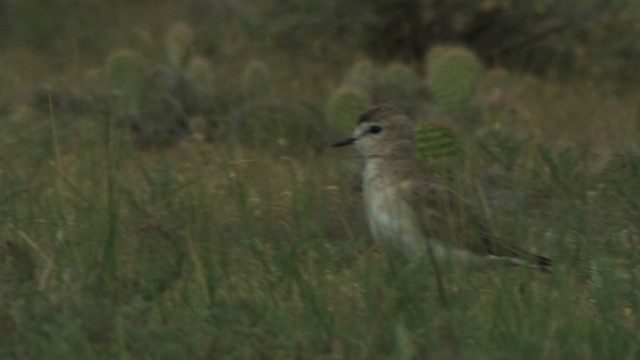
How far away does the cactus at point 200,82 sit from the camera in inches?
327

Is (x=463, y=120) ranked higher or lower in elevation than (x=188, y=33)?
lower

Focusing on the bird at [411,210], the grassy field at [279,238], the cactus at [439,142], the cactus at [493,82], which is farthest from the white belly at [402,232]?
the cactus at [493,82]

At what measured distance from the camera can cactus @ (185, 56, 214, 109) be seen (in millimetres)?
8312

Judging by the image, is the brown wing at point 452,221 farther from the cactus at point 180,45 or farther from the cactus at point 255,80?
the cactus at point 180,45

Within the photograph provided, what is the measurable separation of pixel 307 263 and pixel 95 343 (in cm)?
96

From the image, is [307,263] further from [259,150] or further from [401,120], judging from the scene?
[259,150]

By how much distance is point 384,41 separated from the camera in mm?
9711

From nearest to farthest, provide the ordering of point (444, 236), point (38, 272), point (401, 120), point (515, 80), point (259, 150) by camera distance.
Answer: point (38, 272) → point (444, 236) → point (401, 120) → point (259, 150) → point (515, 80)

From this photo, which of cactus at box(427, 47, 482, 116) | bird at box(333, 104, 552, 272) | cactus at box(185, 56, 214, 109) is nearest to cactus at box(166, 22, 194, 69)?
cactus at box(185, 56, 214, 109)

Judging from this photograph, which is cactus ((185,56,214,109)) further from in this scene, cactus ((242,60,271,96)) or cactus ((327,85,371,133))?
cactus ((327,85,371,133))

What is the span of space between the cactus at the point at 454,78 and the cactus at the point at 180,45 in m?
Result: 1.49

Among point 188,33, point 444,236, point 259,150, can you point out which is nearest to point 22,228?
point 444,236

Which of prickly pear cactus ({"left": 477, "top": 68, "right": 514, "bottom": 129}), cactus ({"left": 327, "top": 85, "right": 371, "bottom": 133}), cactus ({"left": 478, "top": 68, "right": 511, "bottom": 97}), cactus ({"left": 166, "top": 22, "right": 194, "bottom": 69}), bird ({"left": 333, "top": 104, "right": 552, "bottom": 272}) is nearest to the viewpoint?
bird ({"left": 333, "top": 104, "right": 552, "bottom": 272})

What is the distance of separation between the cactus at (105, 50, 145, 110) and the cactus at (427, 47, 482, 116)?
1553 millimetres
